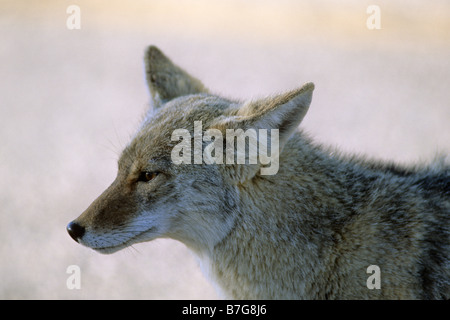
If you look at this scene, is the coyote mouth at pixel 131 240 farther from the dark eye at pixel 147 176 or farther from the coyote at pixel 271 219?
the dark eye at pixel 147 176

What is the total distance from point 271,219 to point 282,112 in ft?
2.44

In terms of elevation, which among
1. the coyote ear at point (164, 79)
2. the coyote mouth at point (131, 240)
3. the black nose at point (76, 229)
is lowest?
the coyote mouth at point (131, 240)

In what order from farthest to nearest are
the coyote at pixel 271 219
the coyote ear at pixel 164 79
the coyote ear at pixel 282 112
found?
the coyote ear at pixel 164 79
the coyote at pixel 271 219
the coyote ear at pixel 282 112

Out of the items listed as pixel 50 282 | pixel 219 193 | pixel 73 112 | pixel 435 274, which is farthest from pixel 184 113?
pixel 73 112

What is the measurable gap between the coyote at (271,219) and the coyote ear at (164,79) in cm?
80

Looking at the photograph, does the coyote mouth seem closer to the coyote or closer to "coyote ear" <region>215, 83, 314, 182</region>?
the coyote

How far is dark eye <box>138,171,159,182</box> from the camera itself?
12.9ft

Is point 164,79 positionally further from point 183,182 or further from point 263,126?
point 263,126

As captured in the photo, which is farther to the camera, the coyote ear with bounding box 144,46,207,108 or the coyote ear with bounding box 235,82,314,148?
the coyote ear with bounding box 144,46,207,108

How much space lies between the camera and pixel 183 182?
3926 mm

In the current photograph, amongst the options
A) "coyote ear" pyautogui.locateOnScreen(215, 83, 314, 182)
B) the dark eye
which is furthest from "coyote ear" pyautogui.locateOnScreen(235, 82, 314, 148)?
the dark eye

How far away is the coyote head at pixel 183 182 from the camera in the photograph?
3.84 meters

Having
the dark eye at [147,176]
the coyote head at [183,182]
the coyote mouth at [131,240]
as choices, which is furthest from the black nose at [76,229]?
the dark eye at [147,176]
